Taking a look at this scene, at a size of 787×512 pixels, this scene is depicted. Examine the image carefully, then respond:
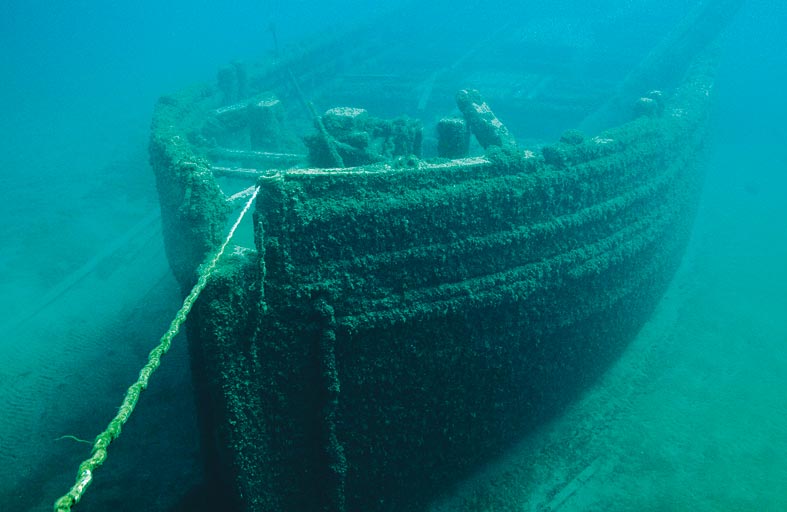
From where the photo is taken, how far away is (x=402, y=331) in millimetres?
3725

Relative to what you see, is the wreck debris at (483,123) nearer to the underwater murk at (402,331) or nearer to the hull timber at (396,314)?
the underwater murk at (402,331)

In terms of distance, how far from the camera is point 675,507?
15.8ft

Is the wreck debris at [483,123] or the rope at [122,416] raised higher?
the wreck debris at [483,123]

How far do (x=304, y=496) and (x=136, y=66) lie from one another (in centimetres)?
4582

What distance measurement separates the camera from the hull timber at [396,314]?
336 centimetres

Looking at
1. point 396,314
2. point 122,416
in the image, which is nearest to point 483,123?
point 396,314

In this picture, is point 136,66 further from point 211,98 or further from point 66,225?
point 211,98

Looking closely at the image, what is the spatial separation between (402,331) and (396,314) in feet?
0.54

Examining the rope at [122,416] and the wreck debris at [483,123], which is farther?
the wreck debris at [483,123]

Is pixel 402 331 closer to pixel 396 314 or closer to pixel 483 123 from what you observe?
pixel 396 314

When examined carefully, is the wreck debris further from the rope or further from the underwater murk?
the rope

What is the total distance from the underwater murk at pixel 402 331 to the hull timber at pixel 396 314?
20 millimetres

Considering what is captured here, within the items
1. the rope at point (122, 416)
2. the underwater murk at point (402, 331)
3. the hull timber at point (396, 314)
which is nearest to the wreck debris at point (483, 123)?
the underwater murk at point (402, 331)

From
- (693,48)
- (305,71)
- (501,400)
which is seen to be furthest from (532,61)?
(501,400)
